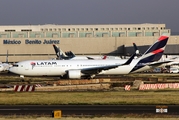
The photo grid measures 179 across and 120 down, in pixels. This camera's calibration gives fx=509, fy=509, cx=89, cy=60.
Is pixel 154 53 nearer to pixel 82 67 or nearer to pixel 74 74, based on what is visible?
pixel 82 67

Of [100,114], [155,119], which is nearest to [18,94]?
[100,114]

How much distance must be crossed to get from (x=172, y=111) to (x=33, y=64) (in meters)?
41.7

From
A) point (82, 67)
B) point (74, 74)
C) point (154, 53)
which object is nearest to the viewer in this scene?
point (74, 74)

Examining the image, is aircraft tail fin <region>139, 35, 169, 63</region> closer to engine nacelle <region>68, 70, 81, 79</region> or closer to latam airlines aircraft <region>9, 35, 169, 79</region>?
latam airlines aircraft <region>9, 35, 169, 79</region>

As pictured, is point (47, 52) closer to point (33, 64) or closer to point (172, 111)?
point (33, 64)

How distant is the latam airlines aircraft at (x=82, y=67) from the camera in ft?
240

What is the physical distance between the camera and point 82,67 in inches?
2948

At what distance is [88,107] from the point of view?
36.8 meters

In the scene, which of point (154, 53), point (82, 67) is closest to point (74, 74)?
point (82, 67)

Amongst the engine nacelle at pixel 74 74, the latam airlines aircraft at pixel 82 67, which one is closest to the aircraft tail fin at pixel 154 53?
the latam airlines aircraft at pixel 82 67

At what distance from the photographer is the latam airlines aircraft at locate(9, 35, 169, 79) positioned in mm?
73250

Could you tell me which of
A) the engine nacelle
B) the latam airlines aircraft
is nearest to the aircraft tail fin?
the latam airlines aircraft

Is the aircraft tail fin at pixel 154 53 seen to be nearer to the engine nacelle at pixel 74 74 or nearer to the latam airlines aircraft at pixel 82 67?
the latam airlines aircraft at pixel 82 67

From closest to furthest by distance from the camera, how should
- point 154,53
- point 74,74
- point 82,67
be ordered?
point 74,74 < point 82,67 < point 154,53
